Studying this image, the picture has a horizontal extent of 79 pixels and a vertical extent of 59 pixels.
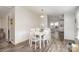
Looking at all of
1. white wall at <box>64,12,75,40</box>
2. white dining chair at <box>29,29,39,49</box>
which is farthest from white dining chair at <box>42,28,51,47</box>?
white wall at <box>64,12,75,40</box>

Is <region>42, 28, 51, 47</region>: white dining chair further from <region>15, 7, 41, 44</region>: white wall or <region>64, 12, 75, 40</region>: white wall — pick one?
<region>64, 12, 75, 40</region>: white wall

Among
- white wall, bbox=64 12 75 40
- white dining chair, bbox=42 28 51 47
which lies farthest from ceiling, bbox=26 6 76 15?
white dining chair, bbox=42 28 51 47

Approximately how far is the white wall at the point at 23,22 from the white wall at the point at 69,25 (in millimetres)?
588

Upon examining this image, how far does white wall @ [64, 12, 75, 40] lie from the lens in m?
1.75

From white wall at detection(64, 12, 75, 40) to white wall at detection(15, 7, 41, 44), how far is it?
59 centimetres

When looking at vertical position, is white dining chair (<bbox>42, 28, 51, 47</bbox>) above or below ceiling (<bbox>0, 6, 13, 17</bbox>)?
below

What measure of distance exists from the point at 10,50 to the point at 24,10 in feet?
2.98

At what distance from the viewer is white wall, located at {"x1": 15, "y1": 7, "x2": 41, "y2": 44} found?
1.74 metres

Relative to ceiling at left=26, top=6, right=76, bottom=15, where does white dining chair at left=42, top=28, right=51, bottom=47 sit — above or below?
below

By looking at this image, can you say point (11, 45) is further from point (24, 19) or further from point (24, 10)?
point (24, 10)

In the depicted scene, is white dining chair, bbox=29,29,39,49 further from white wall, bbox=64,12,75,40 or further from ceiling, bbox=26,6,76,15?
white wall, bbox=64,12,75,40

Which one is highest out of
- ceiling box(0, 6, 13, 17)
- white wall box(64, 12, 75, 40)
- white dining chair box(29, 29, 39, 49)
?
ceiling box(0, 6, 13, 17)

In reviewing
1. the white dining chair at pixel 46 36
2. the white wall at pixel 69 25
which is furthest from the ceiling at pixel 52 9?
the white dining chair at pixel 46 36

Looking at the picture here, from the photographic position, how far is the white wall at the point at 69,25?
5.75 feet
